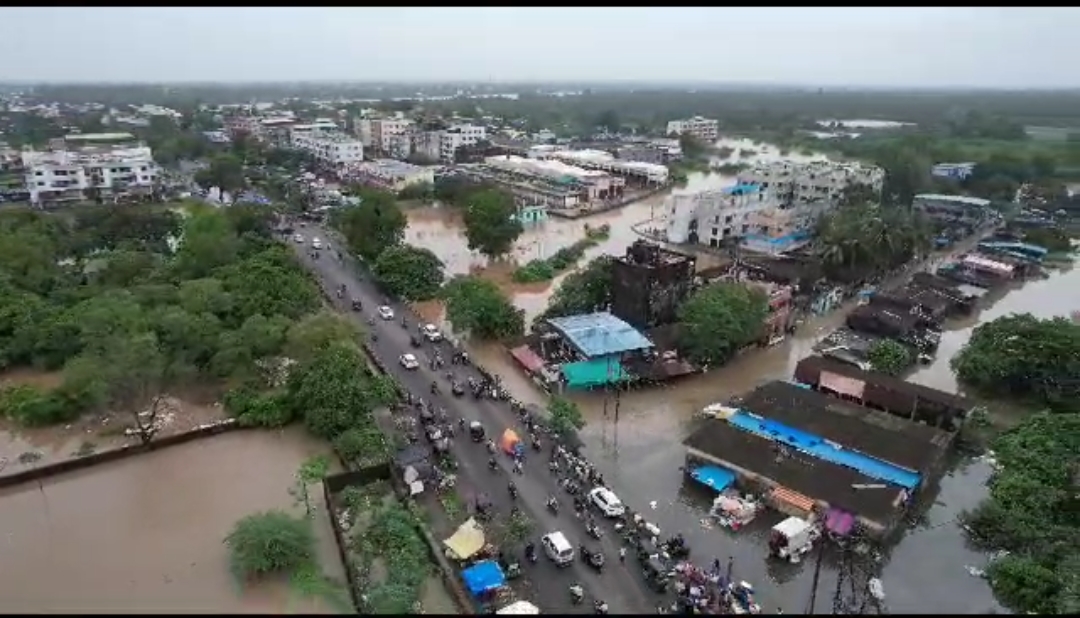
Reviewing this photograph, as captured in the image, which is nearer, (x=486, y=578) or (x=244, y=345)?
(x=486, y=578)

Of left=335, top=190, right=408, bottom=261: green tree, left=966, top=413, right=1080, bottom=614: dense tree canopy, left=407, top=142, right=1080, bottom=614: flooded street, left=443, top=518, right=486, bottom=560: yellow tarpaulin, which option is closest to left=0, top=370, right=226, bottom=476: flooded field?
left=407, top=142, right=1080, bottom=614: flooded street

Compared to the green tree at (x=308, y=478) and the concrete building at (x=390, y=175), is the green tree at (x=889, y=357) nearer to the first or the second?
the green tree at (x=308, y=478)

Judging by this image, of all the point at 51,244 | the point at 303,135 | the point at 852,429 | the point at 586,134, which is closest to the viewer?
the point at 852,429

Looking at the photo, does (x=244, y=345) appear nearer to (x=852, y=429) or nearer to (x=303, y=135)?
(x=852, y=429)

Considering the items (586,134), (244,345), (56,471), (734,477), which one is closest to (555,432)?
(734,477)

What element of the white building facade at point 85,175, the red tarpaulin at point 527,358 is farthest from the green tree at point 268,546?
the white building facade at point 85,175

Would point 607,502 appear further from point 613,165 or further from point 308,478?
point 613,165

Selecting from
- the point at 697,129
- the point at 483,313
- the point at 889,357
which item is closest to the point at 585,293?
the point at 483,313
